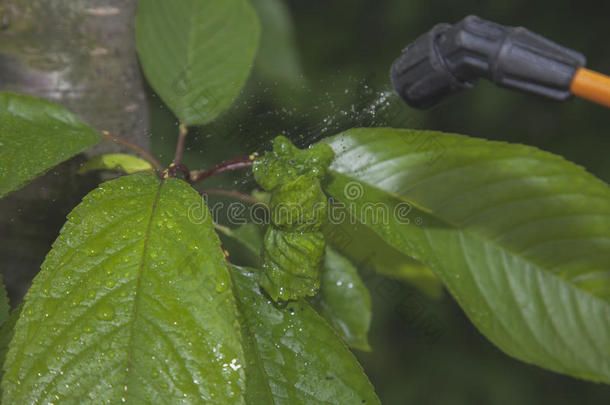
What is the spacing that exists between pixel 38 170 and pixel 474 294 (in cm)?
59

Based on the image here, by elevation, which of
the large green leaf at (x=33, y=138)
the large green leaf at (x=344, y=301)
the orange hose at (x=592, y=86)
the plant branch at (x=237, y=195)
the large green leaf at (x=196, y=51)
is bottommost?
the large green leaf at (x=344, y=301)

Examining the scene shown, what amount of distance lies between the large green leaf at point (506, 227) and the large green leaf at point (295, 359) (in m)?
0.17

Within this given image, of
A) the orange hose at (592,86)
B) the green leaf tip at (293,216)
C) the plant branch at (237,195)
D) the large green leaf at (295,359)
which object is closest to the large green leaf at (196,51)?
the plant branch at (237,195)

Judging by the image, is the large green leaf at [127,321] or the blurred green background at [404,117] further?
the blurred green background at [404,117]

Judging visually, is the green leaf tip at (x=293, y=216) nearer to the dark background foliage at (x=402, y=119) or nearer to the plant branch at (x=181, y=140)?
the dark background foliage at (x=402, y=119)

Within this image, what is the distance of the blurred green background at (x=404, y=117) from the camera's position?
29.1 inches

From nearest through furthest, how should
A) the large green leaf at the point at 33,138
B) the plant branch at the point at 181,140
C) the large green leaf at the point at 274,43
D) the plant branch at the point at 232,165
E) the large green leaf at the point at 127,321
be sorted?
the large green leaf at the point at 127,321 < the large green leaf at the point at 33,138 < the plant branch at the point at 232,165 < the plant branch at the point at 181,140 < the large green leaf at the point at 274,43

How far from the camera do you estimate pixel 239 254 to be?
3.34ft

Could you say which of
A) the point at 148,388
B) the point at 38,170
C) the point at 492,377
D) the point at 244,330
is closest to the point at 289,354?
the point at 244,330

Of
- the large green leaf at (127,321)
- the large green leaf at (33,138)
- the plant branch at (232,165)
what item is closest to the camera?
the large green leaf at (127,321)

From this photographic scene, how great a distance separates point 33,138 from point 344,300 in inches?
22.9

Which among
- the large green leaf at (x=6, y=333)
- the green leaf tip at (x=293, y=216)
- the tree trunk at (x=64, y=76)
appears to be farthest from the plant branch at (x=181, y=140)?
the large green leaf at (x=6, y=333)

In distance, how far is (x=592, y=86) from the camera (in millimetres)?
498

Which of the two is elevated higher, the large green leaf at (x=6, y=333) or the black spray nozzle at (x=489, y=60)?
the black spray nozzle at (x=489, y=60)
